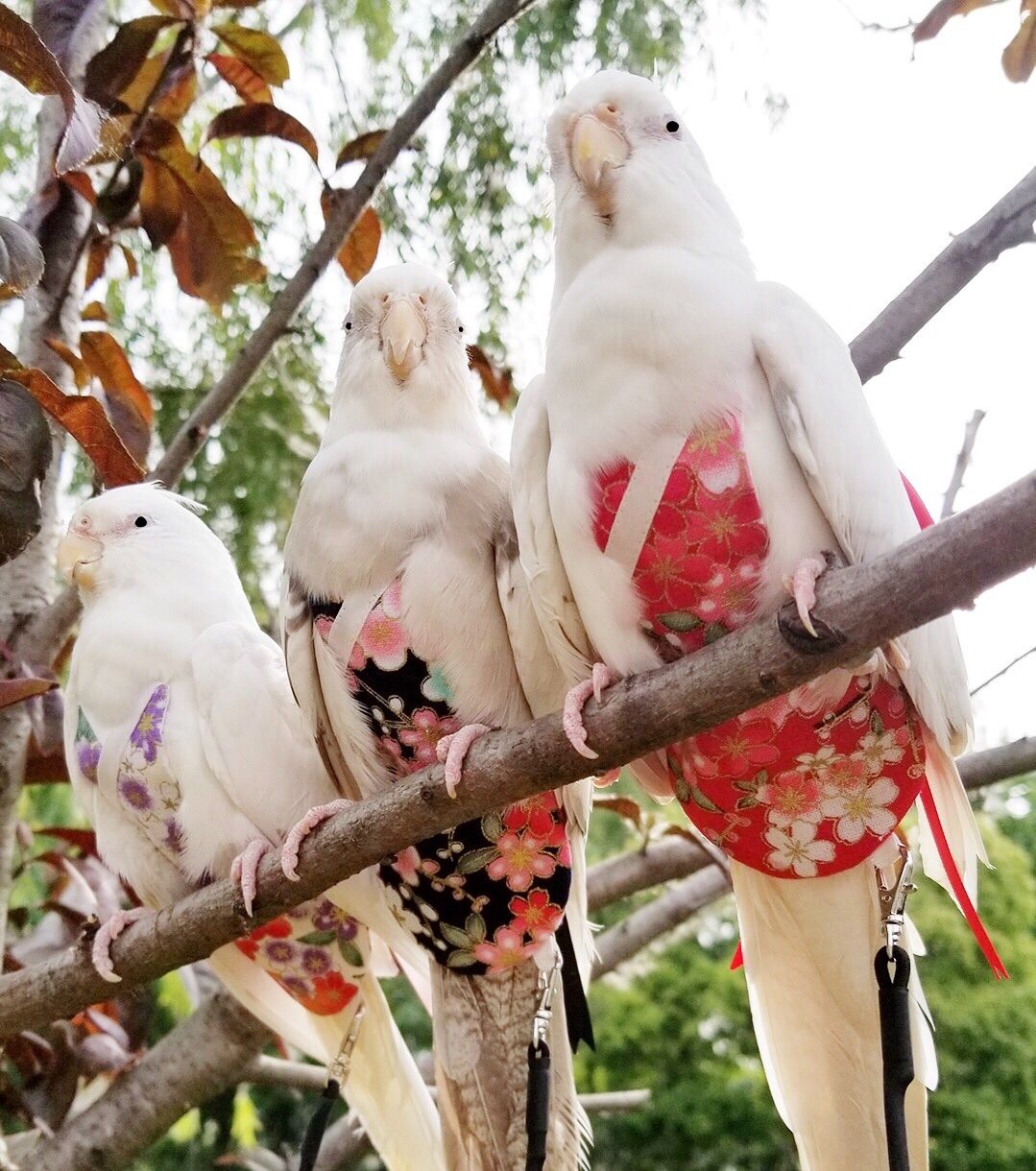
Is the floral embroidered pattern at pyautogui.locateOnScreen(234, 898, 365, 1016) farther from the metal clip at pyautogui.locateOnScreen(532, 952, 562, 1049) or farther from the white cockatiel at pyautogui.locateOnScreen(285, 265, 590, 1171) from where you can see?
the metal clip at pyautogui.locateOnScreen(532, 952, 562, 1049)

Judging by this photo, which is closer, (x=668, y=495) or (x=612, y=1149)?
(x=668, y=495)

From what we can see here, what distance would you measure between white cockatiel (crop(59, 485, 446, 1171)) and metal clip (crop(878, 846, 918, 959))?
0.66 meters

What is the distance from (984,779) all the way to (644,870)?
0.60 metres

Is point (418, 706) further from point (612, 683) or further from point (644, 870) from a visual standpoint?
point (644, 870)

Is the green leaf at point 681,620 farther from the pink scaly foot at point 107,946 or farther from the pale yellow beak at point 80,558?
the pale yellow beak at point 80,558

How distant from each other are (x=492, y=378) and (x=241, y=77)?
637 millimetres

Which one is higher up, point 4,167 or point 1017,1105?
point 4,167

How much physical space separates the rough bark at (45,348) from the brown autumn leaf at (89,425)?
0.23m

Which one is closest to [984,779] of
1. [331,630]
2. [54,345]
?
[331,630]

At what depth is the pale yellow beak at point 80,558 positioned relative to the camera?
1.71 meters

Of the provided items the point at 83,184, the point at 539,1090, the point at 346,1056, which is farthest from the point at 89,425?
the point at 539,1090

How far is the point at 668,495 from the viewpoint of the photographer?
1.15 m

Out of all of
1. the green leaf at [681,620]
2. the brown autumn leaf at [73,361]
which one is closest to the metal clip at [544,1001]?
the green leaf at [681,620]

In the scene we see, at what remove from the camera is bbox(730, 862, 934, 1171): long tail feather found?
1.22 meters
